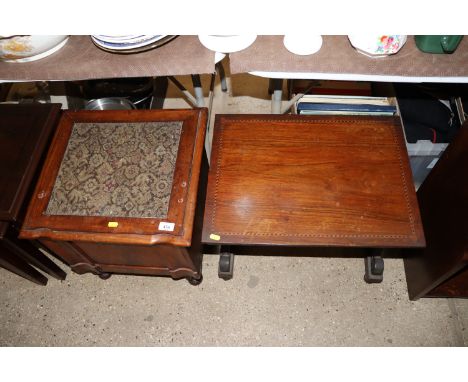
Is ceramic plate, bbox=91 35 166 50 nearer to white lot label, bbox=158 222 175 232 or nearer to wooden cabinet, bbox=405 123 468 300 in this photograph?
white lot label, bbox=158 222 175 232

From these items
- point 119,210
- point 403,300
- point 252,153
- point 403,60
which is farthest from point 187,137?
point 403,300

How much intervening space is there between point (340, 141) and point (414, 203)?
348 millimetres

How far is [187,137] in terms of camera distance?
130 cm

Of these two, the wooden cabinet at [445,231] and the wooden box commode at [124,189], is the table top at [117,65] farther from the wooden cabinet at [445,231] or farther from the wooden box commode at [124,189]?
the wooden cabinet at [445,231]

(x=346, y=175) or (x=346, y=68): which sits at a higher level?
(x=346, y=68)

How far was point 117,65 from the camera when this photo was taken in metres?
1.22

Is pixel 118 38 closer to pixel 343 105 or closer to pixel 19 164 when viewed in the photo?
pixel 19 164

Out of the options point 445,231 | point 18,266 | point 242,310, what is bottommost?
point 242,310

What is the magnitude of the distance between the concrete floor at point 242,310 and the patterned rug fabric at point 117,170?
2.19 ft

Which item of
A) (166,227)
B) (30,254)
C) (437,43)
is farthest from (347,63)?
(30,254)

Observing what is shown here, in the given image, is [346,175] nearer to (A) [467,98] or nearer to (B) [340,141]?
(B) [340,141]

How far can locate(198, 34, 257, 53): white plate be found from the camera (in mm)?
1184

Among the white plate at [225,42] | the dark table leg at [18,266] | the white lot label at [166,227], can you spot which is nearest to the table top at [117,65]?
the white plate at [225,42]

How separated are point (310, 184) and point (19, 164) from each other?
3.55ft
